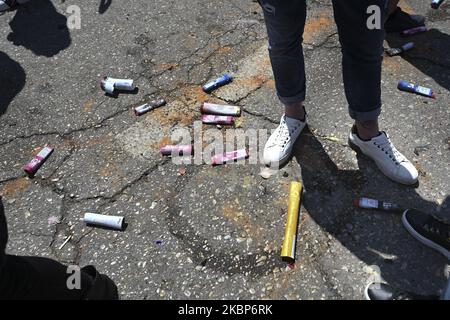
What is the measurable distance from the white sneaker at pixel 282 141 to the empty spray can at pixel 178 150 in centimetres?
60

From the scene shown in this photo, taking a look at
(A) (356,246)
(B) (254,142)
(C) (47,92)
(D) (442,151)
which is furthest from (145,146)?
(D) (442,151)

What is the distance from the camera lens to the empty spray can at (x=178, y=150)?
118 inches

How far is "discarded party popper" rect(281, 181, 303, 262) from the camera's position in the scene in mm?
2328

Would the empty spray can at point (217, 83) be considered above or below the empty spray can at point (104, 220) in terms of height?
above

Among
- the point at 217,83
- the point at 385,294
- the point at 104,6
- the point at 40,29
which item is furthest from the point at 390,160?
the point at 40,29

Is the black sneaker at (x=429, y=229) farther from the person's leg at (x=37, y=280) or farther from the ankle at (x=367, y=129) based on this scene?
the person's leg at (x=37, y=280)

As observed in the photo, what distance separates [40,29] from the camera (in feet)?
14.6

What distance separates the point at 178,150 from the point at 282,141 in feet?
2.71

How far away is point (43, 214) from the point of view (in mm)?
2744

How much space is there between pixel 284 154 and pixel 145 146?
1.15m

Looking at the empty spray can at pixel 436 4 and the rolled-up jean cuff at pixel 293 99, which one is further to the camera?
the empty spray can at pixel 436 4

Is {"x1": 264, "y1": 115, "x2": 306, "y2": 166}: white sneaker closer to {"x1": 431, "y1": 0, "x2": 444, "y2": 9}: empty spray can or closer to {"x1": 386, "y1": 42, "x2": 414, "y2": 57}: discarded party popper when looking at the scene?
{"x1": 386, "y1": 42, "x2": 414, "y2": 57}: discarded party popper

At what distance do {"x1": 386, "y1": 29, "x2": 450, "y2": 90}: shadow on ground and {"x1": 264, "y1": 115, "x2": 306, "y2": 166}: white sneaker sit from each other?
144 centimetres

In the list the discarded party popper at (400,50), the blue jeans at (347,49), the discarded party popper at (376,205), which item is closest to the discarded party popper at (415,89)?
the discarded party popper at (400,50)
